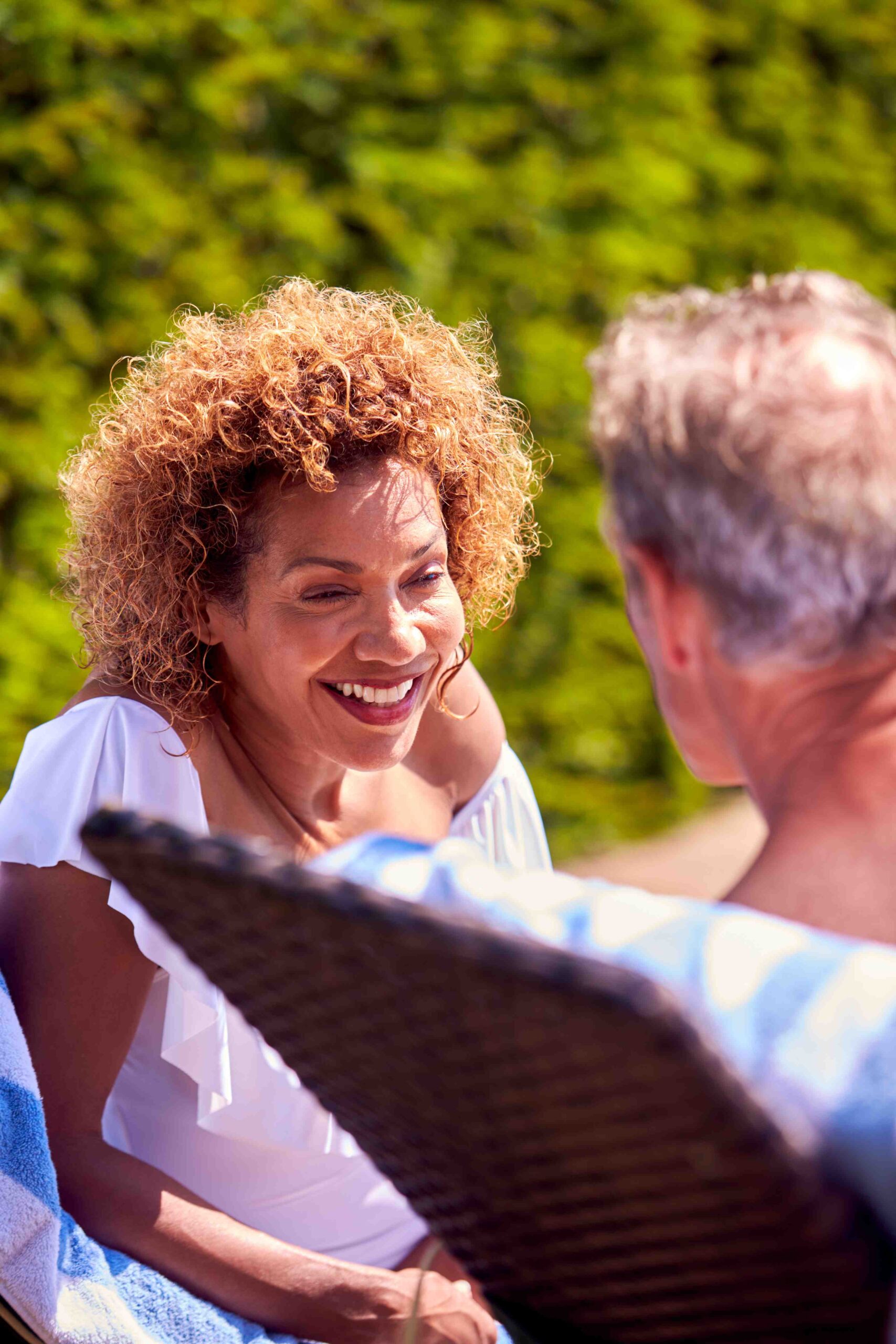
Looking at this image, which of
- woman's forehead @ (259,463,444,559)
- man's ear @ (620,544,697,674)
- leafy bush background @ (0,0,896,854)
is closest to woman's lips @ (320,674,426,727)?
woman's forehead @ (259,463,444,559)

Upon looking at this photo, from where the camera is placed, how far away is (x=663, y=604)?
1202mm

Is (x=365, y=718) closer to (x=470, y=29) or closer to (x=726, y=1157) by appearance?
(x=726, y=1157)

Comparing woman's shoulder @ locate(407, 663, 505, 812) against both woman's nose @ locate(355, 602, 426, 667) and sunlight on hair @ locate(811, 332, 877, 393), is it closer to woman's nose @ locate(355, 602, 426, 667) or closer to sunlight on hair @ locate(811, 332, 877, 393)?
woman's nose @ locate(355, 602, 426, 667)

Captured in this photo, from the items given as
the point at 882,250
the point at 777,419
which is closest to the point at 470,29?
the point at 882,250

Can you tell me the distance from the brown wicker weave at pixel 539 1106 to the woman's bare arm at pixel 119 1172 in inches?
24.0

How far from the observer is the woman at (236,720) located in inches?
70.0

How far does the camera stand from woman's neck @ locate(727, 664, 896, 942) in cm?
112

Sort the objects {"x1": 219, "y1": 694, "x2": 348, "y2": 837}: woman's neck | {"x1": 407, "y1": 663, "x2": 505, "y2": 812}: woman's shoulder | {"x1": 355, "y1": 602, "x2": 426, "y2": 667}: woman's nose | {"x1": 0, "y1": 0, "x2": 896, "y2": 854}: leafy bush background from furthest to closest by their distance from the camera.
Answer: {"x1": 0, "y1": 0, "x2": 896, "y2": 854}: leafy bush background < {"x1": 407, "y1": 663, "x2": 505, "y2": 812}: woman's shoulder < {"x1": 219, "y1": 694, "x2": 348, "y2": 837}: woman's neck < {"x1": 355, "y1": 602, "x2": 426, "y2": 667}: woman's nose

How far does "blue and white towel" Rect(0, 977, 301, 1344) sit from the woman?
0.04 meters

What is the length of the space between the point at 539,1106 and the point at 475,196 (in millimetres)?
4059

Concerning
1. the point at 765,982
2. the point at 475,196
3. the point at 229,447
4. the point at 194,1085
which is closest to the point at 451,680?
the point at 229,447

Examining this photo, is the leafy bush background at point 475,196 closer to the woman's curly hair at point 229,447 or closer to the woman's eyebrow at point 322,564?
the woman's curly hair at point 229,447

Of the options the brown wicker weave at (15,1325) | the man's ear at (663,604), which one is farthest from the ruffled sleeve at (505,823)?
the man's ear at (663,604)

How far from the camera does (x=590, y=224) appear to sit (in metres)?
5.01
